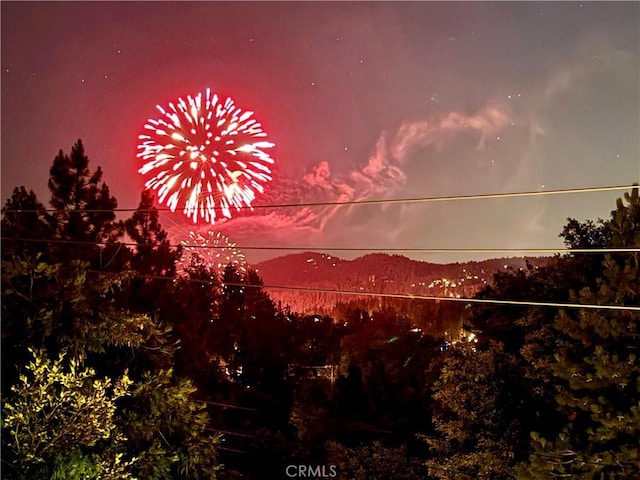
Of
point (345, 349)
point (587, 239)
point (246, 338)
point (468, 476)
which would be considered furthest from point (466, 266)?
point (468, 476)

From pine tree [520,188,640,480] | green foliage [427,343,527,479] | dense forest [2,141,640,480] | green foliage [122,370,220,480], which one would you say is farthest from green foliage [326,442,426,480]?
green foliage [122,370,220,480]

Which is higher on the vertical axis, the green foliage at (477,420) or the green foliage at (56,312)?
the green foliage at (56,312)

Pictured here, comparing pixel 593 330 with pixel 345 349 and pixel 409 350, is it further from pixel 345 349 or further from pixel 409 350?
pixel 345 349

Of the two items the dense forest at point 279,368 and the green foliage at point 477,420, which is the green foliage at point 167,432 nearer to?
the dense forest at point 279,368

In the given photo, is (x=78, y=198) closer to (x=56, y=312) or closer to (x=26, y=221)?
(x=26, y=221)

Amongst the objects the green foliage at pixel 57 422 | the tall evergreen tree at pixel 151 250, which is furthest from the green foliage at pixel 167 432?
the tall evergreen tree at pixel 151 250

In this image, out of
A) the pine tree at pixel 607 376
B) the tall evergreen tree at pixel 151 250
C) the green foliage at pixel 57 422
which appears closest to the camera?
the green foliage at pixel 57 422

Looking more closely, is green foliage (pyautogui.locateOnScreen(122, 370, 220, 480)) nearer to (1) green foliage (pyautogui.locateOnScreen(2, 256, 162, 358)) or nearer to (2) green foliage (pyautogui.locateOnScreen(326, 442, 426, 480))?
(1) green foliage (pyautogui.locateOnScreen(2, 256, 162, 358))
